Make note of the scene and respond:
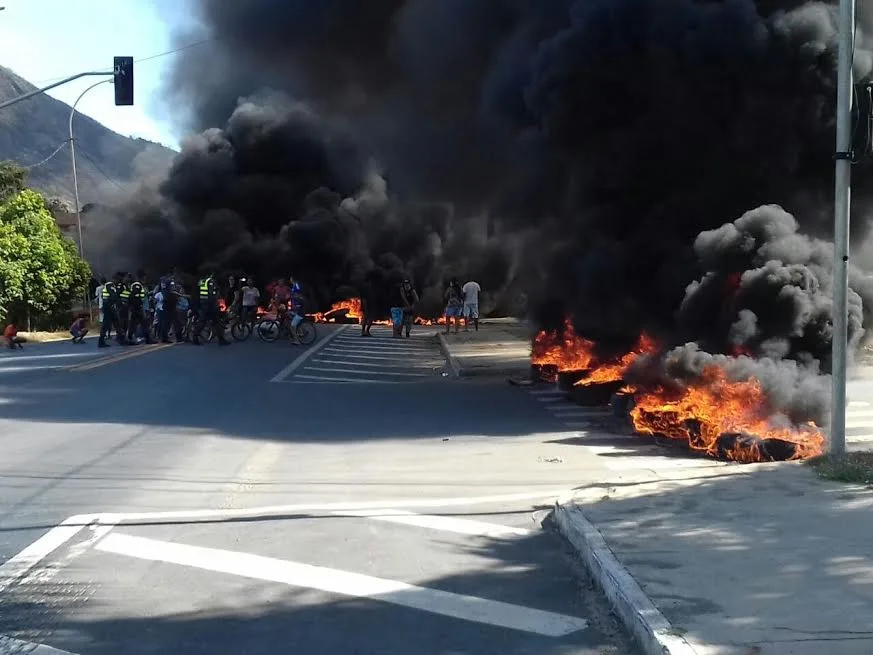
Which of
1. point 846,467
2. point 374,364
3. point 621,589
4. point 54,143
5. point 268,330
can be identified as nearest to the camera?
point 621,589

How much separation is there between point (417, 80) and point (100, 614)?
697 inches

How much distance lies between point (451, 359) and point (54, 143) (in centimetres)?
17273

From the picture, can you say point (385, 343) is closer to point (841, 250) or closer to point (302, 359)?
point (302, 359)

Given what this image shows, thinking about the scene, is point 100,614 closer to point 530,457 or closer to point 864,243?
point 530,457

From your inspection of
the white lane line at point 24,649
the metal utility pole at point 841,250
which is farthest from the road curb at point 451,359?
the white lane line at point 24,649

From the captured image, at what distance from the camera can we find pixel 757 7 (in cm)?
1366

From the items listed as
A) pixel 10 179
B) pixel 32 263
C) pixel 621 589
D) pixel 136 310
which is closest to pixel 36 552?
pixel 621 589

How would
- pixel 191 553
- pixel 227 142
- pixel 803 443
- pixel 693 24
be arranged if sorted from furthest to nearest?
pixel 227 142 → pixel 693 24 → pixel 803 443 → pixel 191 553

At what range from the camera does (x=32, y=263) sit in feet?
99.8

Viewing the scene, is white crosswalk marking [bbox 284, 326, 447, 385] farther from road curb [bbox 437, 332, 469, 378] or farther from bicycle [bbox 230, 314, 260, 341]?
bicycle [bbox 230, 314, 260, 341]

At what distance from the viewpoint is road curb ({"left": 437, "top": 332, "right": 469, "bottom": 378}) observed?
16.8 m

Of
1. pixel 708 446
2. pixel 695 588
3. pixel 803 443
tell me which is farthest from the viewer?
pixel 708 446

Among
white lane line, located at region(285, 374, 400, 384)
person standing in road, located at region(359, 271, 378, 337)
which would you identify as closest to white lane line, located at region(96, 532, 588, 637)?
white lane line, located at region(285, 374, 400, 384)

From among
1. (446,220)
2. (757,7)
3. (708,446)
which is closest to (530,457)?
(708,446)
